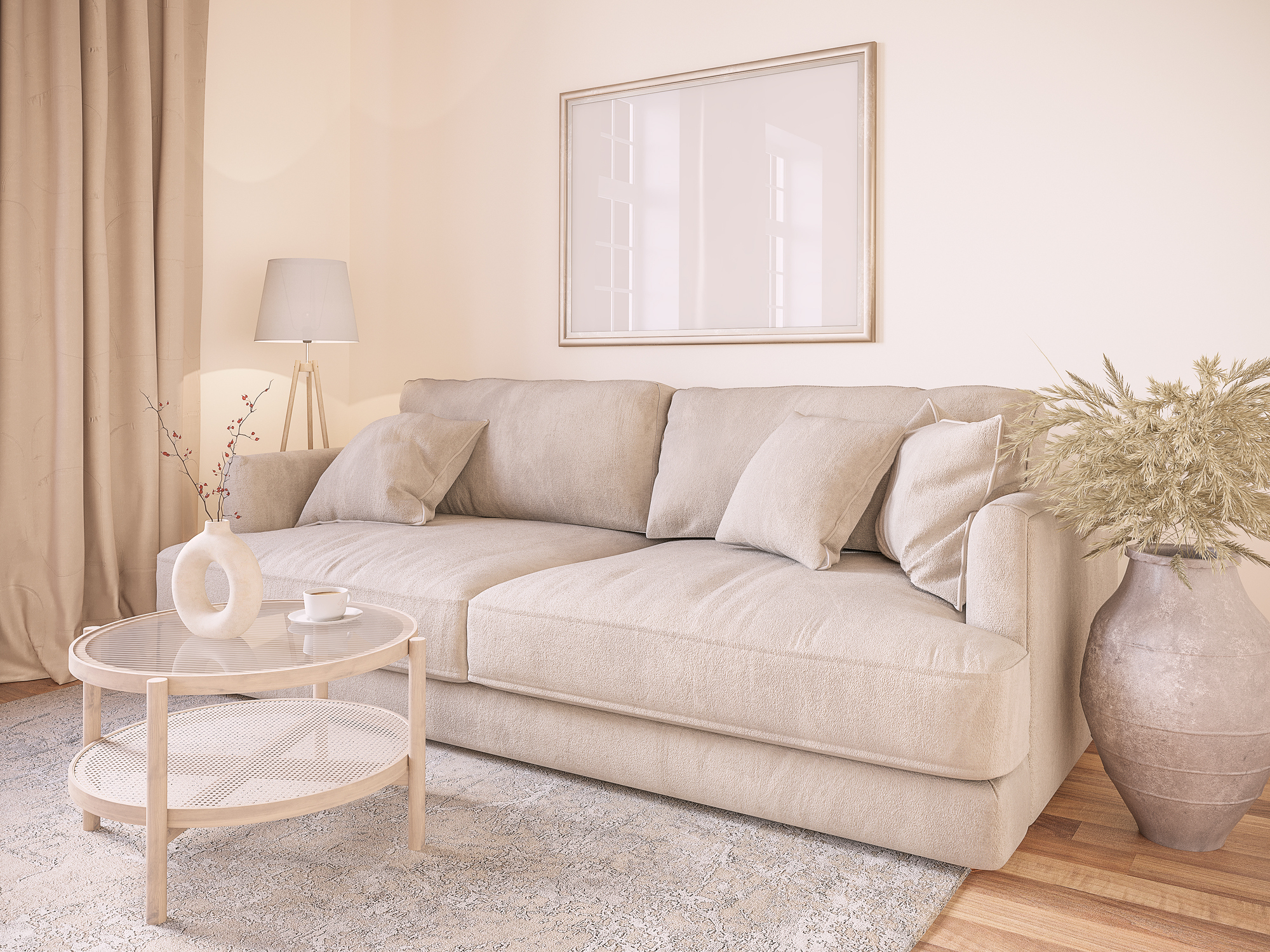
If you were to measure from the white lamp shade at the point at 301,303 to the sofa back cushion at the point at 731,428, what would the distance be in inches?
55.0

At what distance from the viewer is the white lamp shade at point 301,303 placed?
3.44m

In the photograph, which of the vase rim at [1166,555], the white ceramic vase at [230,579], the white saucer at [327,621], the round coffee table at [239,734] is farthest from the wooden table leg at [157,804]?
the vase rim at [1166,555]

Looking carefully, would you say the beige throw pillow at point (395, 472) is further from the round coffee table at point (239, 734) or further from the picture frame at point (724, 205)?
the round coffee table at point (239, 734)

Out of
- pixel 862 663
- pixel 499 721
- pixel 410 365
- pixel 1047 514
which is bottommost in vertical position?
pixel 499 721

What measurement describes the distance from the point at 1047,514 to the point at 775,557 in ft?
2.36

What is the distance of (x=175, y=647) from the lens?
5.90ft

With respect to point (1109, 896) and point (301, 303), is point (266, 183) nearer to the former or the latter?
point (301, 303)

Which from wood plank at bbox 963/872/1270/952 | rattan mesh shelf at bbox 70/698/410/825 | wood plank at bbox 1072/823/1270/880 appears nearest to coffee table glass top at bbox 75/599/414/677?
rattan mesh shelf at bbox 70/698/410/825

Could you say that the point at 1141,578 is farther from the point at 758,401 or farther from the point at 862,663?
the point at 758,401

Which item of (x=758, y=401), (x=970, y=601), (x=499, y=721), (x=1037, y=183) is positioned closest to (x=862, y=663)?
(x=970, y=601)

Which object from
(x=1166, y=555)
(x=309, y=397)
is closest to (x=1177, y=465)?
(x=1166, y=555)

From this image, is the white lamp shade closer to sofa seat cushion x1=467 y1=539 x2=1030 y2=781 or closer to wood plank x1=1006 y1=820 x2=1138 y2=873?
sofa seat cushion x1=467 y1=539 x2=1030 y2=781

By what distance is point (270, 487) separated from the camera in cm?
304

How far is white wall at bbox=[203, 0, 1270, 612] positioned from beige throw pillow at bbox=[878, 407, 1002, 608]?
2.97 feet
